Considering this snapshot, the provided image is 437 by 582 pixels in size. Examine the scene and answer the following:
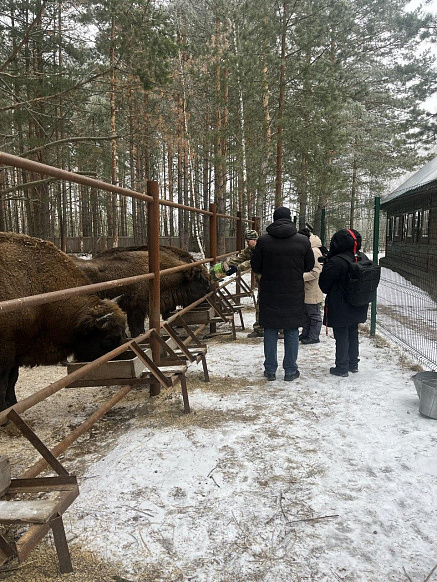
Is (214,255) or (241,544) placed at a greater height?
(214,255)

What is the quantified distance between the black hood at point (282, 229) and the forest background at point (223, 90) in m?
3.61

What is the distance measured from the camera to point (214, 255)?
7250 millimetres

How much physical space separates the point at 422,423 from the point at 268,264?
2.29m

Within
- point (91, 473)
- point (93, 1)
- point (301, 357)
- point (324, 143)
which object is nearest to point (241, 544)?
point (91, 473)

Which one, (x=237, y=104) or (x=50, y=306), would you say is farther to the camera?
(x=237, y=104)

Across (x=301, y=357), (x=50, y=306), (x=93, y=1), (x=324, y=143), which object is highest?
(x=93, y=1)

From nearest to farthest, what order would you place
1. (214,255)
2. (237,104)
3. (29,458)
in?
(29,458)
(214,255)
(237,104)

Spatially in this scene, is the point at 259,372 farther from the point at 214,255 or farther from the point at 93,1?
the point at 93,1

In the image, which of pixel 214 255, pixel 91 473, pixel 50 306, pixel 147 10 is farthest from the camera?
pixel 147 10

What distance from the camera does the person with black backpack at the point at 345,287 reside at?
16.0 ft

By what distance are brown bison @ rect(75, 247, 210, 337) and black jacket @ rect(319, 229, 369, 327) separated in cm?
298

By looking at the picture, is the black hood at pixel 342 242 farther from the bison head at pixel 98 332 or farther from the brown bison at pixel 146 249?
the brown bison at pixel 146 249

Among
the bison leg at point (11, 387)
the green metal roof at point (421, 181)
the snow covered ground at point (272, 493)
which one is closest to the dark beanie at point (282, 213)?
the snow covered ground at point (272, 493)

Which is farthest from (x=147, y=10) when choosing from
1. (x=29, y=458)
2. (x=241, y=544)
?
(x=241, y=544)
